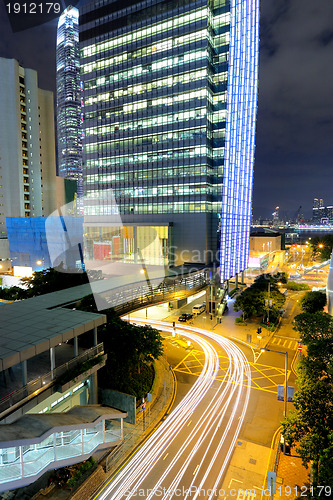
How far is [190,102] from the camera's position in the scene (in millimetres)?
62219

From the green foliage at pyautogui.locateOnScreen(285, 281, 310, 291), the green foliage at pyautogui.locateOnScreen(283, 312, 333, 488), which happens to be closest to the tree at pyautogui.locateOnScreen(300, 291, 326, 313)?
the green foliage at pyautogui.locateOnScreen(283, 312, 333, 488)

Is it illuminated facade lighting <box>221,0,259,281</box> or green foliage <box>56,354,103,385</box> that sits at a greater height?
illuminated facade lighting <box>221,0,259,281</box>

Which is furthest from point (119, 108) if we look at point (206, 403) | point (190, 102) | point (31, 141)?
point (206, 403)

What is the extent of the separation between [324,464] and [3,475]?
45.7ft

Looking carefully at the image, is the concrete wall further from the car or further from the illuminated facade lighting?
the illuminated facade lighting

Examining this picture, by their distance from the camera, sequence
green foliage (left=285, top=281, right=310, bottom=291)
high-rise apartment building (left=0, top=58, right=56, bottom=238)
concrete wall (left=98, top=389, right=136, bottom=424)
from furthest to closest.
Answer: high-rise apartment building (left=0, top=58, right=56, bottom=238) < green foliage (left=285, top=281, right=310, bottom=291) < concrete wall (left=98, top=389, right=136, bottom=424)

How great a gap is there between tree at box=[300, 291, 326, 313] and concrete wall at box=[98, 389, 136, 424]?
29520 millimetres

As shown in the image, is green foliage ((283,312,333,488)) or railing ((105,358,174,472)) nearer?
green foliage ((283,312,333,488))

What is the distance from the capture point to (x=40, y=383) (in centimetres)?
1608

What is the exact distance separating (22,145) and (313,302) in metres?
102

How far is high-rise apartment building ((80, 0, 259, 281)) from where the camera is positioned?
61344mm

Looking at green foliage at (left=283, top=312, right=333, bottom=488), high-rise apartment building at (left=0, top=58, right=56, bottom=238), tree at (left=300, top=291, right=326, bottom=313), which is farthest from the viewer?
high-rise apartment building at (left=0, top=58, right=56, bottom=238)

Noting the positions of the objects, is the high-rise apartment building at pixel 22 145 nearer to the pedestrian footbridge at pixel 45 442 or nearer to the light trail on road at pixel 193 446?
the light trail on road at pixel 193 446

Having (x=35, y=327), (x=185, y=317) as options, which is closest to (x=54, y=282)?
(x=35, y=327)
